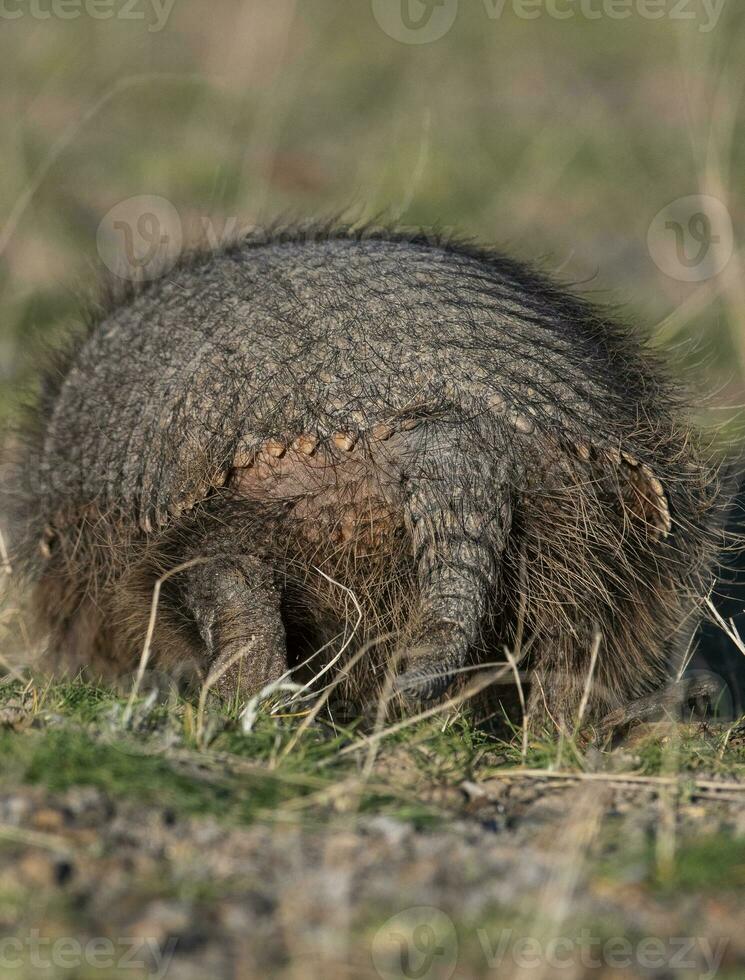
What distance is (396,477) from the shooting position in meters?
2.89

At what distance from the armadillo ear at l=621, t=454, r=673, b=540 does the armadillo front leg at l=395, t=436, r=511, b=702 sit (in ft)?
1.35

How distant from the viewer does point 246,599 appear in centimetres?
306

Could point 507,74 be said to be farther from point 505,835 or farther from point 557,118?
point 505,835

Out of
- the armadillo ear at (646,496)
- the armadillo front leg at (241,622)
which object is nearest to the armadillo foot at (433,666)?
the armadillo front leg at (241,622)

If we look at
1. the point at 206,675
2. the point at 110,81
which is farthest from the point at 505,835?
the point at 110,81

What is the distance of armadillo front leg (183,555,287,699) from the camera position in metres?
3.01

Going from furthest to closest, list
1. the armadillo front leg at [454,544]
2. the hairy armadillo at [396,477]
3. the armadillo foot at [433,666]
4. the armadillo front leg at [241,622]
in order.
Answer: the armadillo front leg at [241,622]
the hairy armadillo at [396,477]
the armadillo front leg at [454,544]
the armadillo foot at [433,666]

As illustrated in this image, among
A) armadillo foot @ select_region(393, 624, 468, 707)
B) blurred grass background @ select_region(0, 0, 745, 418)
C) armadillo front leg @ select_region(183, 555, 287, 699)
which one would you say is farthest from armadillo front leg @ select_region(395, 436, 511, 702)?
blurred grass background @ select_region(0, 0, 745, 418)

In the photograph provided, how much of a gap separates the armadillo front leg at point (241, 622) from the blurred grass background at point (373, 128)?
4.10m

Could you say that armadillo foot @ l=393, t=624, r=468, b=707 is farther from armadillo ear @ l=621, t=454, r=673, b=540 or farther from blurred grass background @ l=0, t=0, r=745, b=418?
blurred grass background @ l=0, t=0, r=745, b=418

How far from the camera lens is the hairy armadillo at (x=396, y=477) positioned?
2.89 m

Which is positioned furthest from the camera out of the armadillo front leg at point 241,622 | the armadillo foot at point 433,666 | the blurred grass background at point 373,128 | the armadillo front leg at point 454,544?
the blurred grass background at point 373,128

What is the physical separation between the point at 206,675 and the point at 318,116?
859cm

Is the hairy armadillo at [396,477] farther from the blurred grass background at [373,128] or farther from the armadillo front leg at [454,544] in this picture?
the blurred grass background at [373,128]
